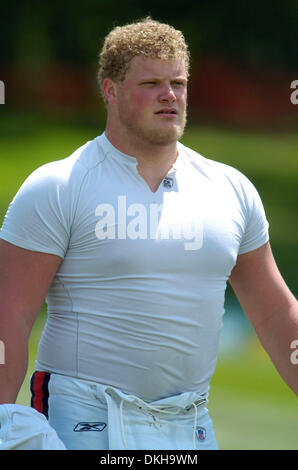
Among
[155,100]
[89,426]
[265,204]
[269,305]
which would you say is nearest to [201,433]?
[89,426]

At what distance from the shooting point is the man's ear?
308 centimetres

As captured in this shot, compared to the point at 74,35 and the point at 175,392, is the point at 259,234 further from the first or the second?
the point at 74,35

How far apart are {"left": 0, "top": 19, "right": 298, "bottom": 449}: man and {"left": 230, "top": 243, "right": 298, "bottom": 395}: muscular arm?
0.62ft

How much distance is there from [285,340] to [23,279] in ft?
3.18

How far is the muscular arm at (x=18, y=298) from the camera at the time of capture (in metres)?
2.74

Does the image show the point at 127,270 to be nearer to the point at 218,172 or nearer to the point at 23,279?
the point at 23,279

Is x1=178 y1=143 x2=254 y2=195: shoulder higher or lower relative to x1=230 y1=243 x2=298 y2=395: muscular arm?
higher

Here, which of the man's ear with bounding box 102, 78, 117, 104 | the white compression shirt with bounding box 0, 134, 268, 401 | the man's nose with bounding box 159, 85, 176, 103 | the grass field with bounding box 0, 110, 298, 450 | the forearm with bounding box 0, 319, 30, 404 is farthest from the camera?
the grass field with bounding box 0, 110, 298, 450

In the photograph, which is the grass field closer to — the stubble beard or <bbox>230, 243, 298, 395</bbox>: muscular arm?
<bbox>230, 243, 298, 395</bbox>: muscular arm

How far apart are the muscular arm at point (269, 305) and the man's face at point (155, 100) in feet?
1.75

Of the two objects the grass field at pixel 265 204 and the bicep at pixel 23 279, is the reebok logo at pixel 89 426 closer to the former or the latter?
the bicep at pixel 23 279

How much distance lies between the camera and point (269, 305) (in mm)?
3221

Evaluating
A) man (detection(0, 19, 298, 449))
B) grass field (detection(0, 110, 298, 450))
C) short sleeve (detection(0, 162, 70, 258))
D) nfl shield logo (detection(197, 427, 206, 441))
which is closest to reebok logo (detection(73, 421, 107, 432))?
man (detection(0, 19, 298, 449))

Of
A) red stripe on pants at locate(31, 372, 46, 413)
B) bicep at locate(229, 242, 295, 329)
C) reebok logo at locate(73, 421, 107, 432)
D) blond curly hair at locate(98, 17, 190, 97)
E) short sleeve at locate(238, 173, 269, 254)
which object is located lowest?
reebok logo at locate(73, 421, 107, 432)
